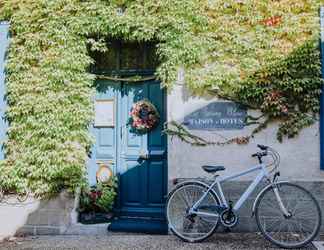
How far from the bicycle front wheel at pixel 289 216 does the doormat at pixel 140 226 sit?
1.43 meters

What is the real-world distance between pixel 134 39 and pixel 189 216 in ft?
8.47

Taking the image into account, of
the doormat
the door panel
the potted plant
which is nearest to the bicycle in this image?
the doormat

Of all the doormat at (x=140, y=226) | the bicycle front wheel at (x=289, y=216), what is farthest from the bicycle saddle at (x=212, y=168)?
the doormat at (x=140, y=226)

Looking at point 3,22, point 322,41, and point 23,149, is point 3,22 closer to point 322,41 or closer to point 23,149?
point 23,149

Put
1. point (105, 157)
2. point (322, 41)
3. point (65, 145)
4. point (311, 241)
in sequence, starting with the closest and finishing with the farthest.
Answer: point (311, 241) → point (322, 41) → point (65, 145) → point (105, 157)

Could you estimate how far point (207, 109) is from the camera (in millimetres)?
5730

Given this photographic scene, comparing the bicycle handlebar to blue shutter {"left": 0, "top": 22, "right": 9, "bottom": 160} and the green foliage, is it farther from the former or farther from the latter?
blue shutter {"left": 0, "top": 22, "right": 9, "bottom": 160}

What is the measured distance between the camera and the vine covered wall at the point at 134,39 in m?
5.49

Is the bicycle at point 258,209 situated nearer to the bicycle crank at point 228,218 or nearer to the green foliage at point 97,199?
the bicycle crank at point 228,218

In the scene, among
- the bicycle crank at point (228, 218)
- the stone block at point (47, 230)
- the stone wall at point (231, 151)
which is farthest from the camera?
the stone block at point (47, 230)

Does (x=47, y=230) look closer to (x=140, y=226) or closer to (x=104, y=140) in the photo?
(x=140, y=226)

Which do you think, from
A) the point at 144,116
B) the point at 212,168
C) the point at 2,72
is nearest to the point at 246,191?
the point at 212,168

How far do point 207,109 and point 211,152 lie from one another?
59 centimetres

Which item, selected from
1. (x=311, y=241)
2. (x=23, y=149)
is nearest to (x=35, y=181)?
(x=23, y=149)
